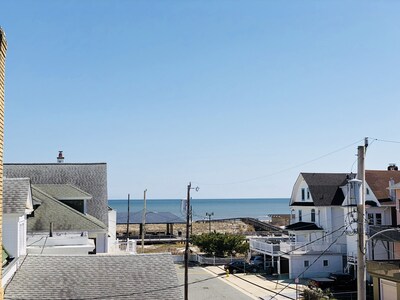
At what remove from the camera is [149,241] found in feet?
228

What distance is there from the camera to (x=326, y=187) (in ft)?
156

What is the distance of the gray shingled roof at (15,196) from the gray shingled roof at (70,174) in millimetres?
16583

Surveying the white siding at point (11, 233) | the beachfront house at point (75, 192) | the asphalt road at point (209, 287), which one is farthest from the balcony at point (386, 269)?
the white siding at point (11, 233)

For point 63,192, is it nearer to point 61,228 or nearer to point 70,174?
point 61,228

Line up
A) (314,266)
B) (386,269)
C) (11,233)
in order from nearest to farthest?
1. (11,233)
2. (386,269)
3. (314,266)

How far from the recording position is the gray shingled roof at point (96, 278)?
1681cm

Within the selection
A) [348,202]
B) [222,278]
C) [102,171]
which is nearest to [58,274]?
[348,202]

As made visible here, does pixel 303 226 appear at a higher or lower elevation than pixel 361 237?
lower

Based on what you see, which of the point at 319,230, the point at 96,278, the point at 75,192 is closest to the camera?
the point at 96,278

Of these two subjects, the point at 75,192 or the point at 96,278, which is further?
the point at 75,192

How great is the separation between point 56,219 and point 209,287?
46.9 feet

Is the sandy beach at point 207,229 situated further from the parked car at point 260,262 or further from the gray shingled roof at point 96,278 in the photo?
the gray shingled roof at point 96,278

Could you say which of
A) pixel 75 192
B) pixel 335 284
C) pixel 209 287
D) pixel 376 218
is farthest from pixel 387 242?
pixel 75 192

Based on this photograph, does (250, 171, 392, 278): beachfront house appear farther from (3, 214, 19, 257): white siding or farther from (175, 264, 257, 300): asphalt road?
(3, 214, 19, 257): white siding
